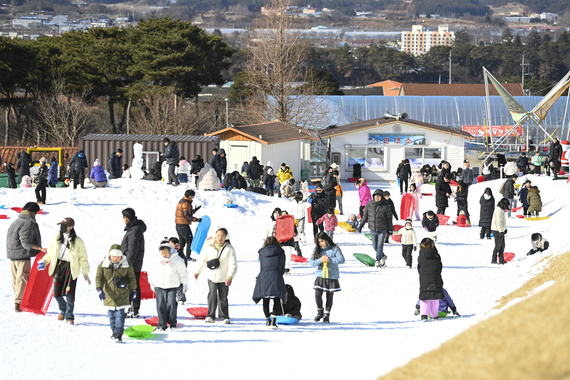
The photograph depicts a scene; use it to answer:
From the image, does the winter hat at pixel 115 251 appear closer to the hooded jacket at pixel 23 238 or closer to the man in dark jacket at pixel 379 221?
the hooded jacket at pixel 23 238

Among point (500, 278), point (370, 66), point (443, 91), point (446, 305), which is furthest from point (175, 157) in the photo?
point (370, 66)

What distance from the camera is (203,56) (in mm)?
51156

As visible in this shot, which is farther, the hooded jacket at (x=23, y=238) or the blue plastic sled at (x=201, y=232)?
the blue plastic sled at (x=201, y=232)

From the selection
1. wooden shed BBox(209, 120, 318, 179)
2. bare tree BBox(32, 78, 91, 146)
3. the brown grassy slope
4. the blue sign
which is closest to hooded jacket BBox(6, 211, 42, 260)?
the brown grassy slope

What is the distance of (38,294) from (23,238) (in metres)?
0.75

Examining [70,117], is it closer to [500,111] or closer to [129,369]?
[500,111]

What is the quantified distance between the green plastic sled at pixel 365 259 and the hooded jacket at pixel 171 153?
7453mm

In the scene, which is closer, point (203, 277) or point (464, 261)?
point (203, 277)

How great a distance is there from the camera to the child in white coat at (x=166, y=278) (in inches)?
322

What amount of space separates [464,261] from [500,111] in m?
41.5

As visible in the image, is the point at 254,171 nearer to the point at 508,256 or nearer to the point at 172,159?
the point at 172,159

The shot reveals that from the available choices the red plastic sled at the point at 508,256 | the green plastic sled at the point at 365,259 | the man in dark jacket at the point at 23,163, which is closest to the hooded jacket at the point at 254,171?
the man in dark jacket at the point at 23,163

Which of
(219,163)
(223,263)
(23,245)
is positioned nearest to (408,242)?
(223,263)

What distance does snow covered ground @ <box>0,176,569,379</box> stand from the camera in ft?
23.3
